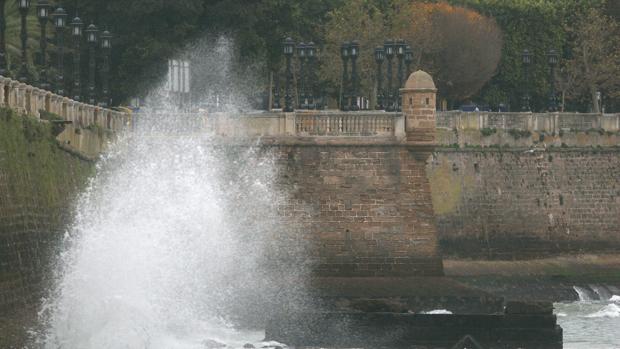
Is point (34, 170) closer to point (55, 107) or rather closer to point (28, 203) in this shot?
point (28, 203)

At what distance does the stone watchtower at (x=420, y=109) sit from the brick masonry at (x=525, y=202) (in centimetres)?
854

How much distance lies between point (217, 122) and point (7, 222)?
56.2 ft

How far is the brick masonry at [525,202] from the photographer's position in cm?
6375

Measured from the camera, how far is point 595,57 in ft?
274

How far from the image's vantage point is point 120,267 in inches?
1697

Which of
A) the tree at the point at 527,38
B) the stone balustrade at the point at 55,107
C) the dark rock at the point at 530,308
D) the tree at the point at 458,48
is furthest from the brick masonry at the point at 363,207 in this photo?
the tree at the point at 527,38

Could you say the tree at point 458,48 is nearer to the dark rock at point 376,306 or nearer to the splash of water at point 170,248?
the splash of water at point 170,248

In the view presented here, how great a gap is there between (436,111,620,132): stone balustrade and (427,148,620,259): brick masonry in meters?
0.89

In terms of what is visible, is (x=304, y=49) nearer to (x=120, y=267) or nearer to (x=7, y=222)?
(x=120, y=267)

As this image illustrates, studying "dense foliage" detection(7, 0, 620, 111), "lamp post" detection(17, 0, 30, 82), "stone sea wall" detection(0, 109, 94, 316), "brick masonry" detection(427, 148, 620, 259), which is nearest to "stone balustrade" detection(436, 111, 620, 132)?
"brick masonry" detection(427, 148, 620, 259)

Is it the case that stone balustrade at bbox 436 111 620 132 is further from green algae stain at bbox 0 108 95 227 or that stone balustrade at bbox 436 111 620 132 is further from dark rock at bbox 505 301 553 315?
green algae stain at bbox 0 108 95 227

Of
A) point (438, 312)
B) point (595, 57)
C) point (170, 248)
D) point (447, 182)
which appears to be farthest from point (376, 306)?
point (595, 57)

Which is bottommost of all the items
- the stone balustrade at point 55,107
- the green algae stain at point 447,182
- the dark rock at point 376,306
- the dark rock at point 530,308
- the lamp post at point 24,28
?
the dark rock at point 376,306

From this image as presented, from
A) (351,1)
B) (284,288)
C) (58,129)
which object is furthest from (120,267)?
(351,1)
